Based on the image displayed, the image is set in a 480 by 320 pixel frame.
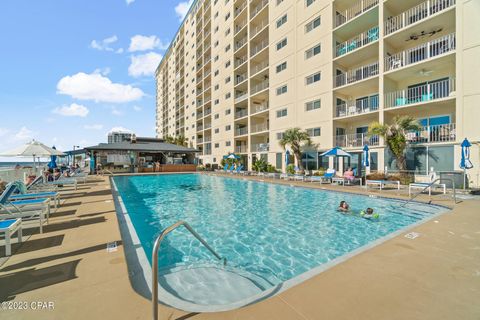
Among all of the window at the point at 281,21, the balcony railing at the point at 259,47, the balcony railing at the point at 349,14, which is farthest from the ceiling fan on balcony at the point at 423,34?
the balcony railing at the point at 259,47

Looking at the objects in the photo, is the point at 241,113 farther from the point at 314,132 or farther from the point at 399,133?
the point at 399,133

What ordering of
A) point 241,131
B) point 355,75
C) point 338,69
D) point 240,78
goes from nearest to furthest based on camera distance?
point 355,75 → point 338,69 → point 241,131 → point 240,78

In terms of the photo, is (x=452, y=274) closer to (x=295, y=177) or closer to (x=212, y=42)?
(x=295, y=177)

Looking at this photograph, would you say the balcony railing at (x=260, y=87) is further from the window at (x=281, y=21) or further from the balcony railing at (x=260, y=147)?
the balcony railing at (x=260, y=147)

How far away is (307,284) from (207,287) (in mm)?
1577

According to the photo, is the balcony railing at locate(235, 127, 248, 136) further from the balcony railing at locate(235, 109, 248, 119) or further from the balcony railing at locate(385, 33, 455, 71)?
the balcony railing at locate(385, 33, 455, 71)

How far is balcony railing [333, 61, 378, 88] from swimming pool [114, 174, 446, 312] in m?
11.5

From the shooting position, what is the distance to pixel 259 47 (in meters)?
28.6

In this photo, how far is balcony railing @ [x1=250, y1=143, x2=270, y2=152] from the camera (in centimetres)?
2660

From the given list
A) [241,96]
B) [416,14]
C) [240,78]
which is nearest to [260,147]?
[241,96]

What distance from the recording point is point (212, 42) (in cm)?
→ 3909

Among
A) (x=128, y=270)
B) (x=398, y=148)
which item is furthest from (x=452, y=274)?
(x=398, y=148)

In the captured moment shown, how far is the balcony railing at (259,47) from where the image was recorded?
27420mm

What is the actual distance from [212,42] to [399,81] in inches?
1290
